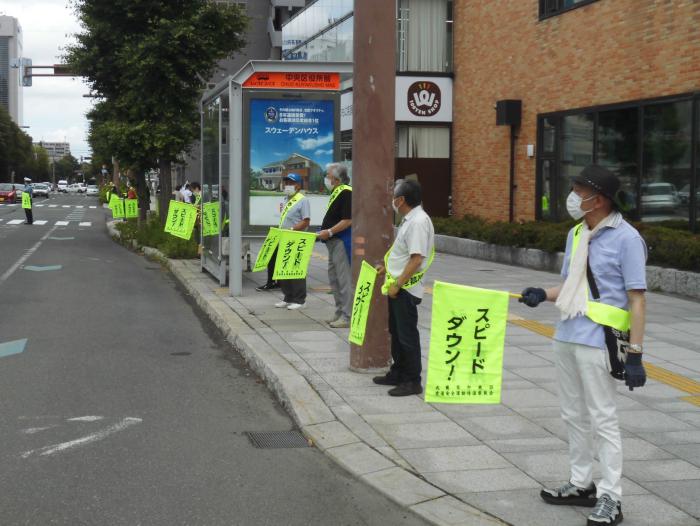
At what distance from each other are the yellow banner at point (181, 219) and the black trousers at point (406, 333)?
10.1 metres

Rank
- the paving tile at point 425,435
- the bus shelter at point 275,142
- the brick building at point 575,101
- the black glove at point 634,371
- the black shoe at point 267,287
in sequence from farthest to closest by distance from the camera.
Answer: the brick building at point 575,101, the black shoe at point 267,287, the bus shelter at point 275,142, the paving tile at point 425,435, the black glove at point 634,371

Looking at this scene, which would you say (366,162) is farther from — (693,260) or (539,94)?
(539,94)

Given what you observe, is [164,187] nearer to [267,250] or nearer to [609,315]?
[267,250]

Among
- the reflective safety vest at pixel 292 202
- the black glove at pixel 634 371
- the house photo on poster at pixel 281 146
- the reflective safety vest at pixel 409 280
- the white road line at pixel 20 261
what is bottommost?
the white road line at pixel 20 261

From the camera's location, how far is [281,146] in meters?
13.9

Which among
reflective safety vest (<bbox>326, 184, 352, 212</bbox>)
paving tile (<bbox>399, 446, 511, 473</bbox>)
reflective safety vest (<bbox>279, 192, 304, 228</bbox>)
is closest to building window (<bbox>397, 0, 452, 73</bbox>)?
reflective safety vest (<bbox>279, 192, 304, 228</bbox>)

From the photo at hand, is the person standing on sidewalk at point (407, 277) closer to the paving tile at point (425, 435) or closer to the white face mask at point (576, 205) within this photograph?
the paving tile at point (425, 435)

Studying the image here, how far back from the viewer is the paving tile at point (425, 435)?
5887mm

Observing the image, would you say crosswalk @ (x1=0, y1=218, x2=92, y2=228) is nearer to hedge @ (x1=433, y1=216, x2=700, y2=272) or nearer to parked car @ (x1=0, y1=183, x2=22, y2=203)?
hedge @ (x1=433, y1=216, x2=700, y2=272)

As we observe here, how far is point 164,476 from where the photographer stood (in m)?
5.42

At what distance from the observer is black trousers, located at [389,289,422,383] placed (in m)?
7.18

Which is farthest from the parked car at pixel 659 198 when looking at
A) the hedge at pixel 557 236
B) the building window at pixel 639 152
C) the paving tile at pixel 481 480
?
the paving tile at pixel 481 480

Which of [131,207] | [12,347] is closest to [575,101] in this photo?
[12,347]

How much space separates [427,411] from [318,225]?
762cm
